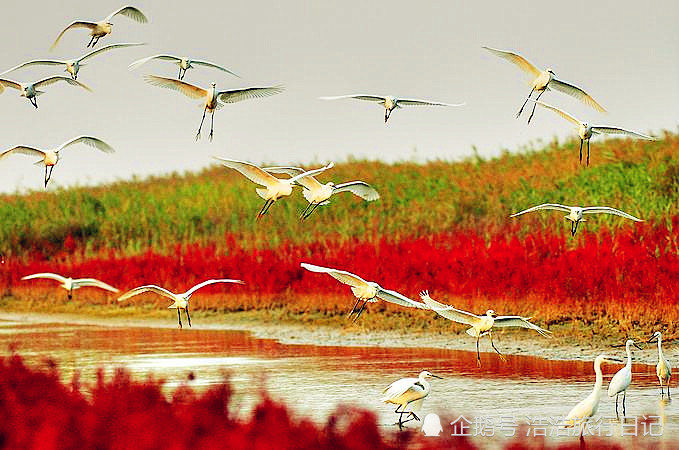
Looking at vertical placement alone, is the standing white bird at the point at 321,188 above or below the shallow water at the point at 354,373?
above

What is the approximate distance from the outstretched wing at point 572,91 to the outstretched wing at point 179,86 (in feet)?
8.94

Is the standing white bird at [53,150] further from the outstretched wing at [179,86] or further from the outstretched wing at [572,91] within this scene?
the outstretched wing at [572,91]

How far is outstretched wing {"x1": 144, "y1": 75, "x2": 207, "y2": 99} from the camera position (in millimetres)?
9328

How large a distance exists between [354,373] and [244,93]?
4.14 metres

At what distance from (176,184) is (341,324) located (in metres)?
22.3

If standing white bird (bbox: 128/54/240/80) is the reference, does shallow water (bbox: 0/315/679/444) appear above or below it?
below

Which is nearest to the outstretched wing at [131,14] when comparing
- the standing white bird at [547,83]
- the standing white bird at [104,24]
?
the standing white bird at [104,24]

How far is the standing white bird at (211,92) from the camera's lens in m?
9.30

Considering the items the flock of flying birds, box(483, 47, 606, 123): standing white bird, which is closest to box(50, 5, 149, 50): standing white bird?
the flock of flying birds

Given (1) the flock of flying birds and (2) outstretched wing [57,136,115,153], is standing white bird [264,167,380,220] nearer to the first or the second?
(1) the flock of flying birds

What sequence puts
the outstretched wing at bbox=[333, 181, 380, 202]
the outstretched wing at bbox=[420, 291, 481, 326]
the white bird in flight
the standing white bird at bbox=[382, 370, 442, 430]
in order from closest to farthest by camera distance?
1. the outstretched wing at bbox=[420, 291, 481, 326]
2. the standing white bird at bbox=[382, 370, 442, 430]
3. the white bird in flight
4. the outstretched wing at bbox=[333, 181, 380, 202]

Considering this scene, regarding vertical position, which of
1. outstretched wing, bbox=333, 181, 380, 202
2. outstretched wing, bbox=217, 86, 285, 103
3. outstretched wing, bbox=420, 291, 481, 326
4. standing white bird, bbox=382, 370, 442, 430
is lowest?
standing white bird, bbox=382, 370, 442, 430

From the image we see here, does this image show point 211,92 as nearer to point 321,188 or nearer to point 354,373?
point 321,188

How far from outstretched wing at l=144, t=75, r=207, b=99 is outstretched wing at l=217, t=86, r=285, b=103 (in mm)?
163
